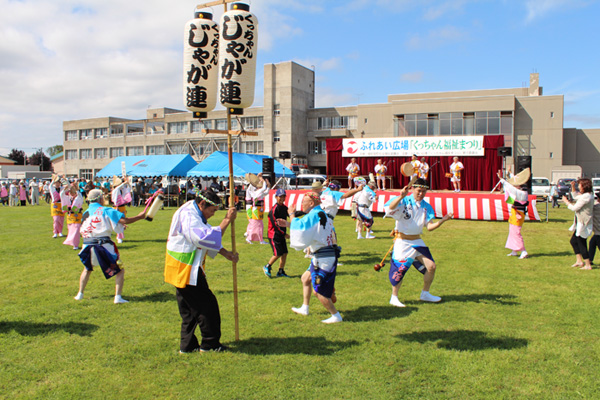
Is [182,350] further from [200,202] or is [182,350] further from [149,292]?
[149,292]

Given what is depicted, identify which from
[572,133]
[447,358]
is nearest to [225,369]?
[447,358]

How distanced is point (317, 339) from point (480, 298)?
321cm

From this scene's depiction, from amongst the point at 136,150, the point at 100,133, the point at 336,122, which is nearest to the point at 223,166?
the point at 336,122

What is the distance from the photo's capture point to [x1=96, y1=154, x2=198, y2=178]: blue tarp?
27.7 meters

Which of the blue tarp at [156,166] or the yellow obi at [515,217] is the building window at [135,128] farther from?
the yellow obi at [515,217]

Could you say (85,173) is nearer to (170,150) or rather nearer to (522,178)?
(170,150)

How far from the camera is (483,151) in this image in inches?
970

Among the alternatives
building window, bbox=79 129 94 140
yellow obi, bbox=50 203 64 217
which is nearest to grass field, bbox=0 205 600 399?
yellow obi, bbox=50 203 64 217

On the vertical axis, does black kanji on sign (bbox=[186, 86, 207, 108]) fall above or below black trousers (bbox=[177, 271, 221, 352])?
above

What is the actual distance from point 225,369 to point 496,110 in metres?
38.9

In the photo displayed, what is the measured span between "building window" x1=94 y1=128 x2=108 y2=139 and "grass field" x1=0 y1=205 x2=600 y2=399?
68.7 m

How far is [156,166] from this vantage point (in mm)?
28547

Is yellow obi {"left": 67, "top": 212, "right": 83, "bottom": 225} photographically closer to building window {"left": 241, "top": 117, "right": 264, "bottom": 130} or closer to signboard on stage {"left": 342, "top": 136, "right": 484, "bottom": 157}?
signboard on stage {"left": 342, "top": 136, "right": 484, "bottom": 157}

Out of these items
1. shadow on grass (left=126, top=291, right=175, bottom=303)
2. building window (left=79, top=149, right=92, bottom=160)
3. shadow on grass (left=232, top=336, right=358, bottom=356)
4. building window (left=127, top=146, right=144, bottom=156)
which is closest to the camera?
shadow on grass (left=232, top=336, right=358, bottom=356)
